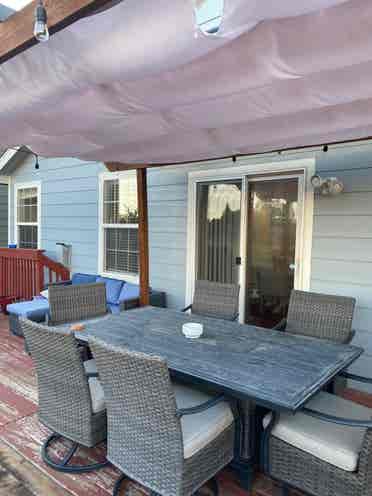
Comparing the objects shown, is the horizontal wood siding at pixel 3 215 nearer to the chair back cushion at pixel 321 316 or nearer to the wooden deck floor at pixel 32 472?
the wooden deck floor at pixel 32 472

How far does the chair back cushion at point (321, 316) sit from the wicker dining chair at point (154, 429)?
4.63 feet

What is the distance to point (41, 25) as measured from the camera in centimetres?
118

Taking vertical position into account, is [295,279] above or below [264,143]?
below

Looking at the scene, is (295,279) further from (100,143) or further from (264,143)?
(100,143)

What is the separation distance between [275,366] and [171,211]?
3.10 meters

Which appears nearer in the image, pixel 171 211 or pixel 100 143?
pixel 100 143

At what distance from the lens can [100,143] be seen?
289cm

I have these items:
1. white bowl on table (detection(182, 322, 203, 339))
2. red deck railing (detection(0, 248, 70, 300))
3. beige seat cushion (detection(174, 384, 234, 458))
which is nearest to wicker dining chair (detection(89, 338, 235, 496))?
beige seat cushion (detection(174, 384, 234, 458))

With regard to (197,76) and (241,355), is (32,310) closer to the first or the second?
(241,355)

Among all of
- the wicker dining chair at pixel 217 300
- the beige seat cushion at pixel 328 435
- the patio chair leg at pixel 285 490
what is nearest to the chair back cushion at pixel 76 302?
the wicker dining chair at pixel 217 300

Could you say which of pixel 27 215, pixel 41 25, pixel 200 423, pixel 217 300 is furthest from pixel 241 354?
pixel 27 215

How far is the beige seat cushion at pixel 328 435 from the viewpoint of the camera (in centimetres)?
175

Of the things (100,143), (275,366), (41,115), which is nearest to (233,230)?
(100,143)

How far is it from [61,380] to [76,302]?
159cm
